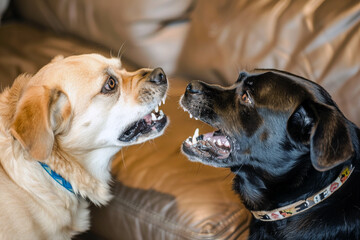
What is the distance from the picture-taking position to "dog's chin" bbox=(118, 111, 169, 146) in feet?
5.12

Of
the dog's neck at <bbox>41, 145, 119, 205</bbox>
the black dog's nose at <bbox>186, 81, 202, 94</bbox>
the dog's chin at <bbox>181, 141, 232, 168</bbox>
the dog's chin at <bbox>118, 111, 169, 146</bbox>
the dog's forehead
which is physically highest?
the dog's forehead

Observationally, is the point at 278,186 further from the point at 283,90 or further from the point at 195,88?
the point at 195,88

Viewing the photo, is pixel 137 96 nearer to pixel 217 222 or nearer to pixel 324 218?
pixel 217 222

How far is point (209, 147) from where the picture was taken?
1449mm

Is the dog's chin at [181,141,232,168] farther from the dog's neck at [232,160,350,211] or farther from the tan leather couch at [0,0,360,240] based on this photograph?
the tan leather couch at [0,0,360,240]

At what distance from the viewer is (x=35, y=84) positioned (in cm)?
144

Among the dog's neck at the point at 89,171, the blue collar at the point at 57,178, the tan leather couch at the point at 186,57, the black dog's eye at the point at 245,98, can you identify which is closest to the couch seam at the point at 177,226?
the tan leather couch at the point at 186,57

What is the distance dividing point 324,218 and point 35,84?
1.05m

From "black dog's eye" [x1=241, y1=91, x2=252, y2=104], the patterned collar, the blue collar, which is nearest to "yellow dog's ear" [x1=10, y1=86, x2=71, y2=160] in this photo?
the blue collar

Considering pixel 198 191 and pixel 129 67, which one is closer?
pixel 198 191

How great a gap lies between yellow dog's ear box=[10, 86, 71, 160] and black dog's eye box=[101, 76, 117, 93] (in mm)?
179

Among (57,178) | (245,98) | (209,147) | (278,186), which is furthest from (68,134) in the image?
Result: (278,186)

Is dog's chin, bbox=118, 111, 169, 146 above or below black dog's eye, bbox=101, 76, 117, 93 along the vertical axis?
below

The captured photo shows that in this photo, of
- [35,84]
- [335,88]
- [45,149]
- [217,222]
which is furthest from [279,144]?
[35,84]
